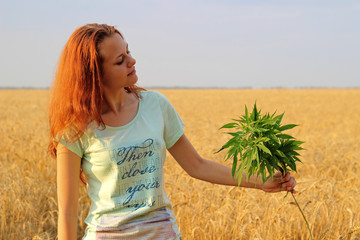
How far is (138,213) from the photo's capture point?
5.00 ft

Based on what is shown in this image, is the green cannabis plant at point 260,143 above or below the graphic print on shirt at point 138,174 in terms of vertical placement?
above

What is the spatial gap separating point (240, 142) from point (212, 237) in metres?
1.49

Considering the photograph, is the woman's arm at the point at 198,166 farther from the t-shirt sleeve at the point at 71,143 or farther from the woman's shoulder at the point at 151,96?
the t-shirt sleeve at the point at 71,143

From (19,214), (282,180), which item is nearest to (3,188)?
(19,214)

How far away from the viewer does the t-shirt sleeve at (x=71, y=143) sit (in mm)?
1540

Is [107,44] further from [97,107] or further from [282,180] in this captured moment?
[282,180]

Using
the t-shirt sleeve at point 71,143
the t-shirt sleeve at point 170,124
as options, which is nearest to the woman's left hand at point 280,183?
the t-shirt sleeve at point 170,124

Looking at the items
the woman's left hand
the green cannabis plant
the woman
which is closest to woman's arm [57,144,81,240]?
the woman

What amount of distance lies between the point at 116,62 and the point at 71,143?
0.38m

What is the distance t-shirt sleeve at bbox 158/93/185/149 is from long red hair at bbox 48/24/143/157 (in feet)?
0.97

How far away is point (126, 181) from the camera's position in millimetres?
1564

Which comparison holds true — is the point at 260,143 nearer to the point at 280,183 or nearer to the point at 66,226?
the point at 280,183

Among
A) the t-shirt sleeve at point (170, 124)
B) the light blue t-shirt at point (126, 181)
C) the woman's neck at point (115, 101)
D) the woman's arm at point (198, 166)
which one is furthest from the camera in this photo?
the woman's arm at point (198, 166)

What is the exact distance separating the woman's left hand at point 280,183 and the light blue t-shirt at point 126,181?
461mm
